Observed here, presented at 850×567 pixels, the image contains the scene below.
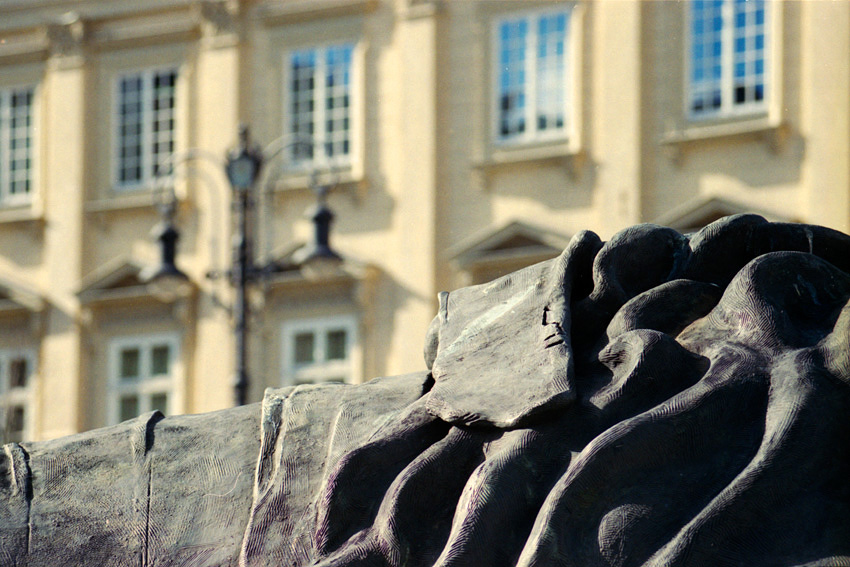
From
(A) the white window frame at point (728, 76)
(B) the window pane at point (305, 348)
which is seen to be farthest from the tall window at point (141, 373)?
(A) the white window frame at point (728, 76)

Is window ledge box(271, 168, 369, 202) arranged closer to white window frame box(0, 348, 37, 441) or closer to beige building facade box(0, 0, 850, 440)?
beige building facade box(0, 0, 850, 440)

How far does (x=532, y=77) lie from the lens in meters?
24.6

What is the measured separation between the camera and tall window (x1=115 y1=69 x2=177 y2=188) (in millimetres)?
26719

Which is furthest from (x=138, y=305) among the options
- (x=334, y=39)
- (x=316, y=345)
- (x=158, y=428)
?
→ (x=158, y=428)

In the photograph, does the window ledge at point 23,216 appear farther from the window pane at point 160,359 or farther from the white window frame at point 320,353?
the white window frame at point 320,353

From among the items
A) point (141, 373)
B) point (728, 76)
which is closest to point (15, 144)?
point (141, 373)

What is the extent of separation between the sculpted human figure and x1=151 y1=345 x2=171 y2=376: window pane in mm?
23779

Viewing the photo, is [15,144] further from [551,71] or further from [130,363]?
[551,71]

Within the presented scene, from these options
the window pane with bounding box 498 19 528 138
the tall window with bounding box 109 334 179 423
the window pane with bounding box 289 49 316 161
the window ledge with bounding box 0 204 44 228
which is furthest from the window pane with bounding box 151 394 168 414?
the window pane with bounding box 498 19 528 138

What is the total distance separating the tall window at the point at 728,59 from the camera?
23141mm

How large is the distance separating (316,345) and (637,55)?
6056 millimetres

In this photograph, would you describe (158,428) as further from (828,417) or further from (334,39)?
(334,39)

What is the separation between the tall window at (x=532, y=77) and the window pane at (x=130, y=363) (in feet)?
20.6

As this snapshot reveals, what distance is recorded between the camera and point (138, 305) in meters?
26.4
